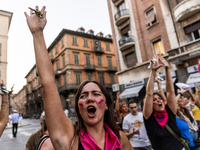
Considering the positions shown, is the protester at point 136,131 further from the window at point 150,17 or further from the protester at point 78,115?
the window at point 150,17

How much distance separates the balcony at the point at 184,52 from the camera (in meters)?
9.86

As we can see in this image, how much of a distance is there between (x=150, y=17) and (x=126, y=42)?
3.14 meters

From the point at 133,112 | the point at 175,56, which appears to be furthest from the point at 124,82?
the point at 133,112

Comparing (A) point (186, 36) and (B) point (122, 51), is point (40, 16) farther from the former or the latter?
(B) point (122, 51)

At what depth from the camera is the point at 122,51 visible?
52.3ft

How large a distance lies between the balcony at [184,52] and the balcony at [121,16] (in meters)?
6.30

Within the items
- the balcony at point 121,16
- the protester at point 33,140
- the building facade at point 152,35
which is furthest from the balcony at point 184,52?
the protester at point 33,140

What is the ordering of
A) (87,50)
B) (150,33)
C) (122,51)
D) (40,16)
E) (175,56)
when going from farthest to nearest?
(87,50) → (122,51) → (150,33) → (175,56) → (40,16)

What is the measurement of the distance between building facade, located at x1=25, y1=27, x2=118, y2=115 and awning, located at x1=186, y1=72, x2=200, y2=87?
698 inches

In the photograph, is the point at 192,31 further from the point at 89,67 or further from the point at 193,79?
the point at 89,67

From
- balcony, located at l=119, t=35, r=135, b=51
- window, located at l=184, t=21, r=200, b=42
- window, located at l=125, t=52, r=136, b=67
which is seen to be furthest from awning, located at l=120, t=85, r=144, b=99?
window, located at l=184, t=21, r=200, b=42

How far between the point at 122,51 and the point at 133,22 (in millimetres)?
3151

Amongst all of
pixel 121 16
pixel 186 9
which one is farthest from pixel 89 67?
pixel 186 9

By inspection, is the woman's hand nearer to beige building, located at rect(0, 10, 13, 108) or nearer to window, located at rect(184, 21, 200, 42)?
window, located at rect(184, 21, 200, 42)
